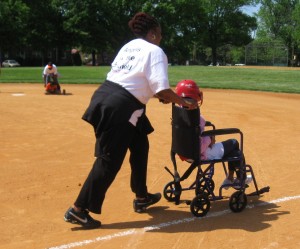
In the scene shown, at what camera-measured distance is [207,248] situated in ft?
12.9

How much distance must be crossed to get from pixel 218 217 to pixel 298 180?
1846mm

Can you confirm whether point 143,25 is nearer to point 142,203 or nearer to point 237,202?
point 142,203

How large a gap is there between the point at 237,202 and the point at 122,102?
1.67 metres

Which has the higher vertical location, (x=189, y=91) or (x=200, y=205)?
(x=189, y=91)

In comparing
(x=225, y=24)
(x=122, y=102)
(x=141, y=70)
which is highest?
(x=225, y=24)

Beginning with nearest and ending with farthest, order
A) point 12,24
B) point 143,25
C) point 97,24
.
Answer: point 143,25
point 12,24
point 97,24

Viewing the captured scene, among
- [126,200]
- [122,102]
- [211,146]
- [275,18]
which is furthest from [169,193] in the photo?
[275,18]

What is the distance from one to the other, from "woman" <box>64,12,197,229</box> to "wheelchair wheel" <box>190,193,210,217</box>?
0.88 m

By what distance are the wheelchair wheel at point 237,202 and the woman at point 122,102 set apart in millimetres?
1098

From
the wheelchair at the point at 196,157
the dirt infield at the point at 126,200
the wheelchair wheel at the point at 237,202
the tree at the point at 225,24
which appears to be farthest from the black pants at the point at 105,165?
the tree at the point at 225,24

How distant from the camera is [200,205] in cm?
464

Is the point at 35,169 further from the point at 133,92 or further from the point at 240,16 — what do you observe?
the point at 240,16

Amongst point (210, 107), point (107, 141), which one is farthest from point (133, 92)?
point (210, 107)

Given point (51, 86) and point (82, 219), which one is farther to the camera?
point (51, 86)
